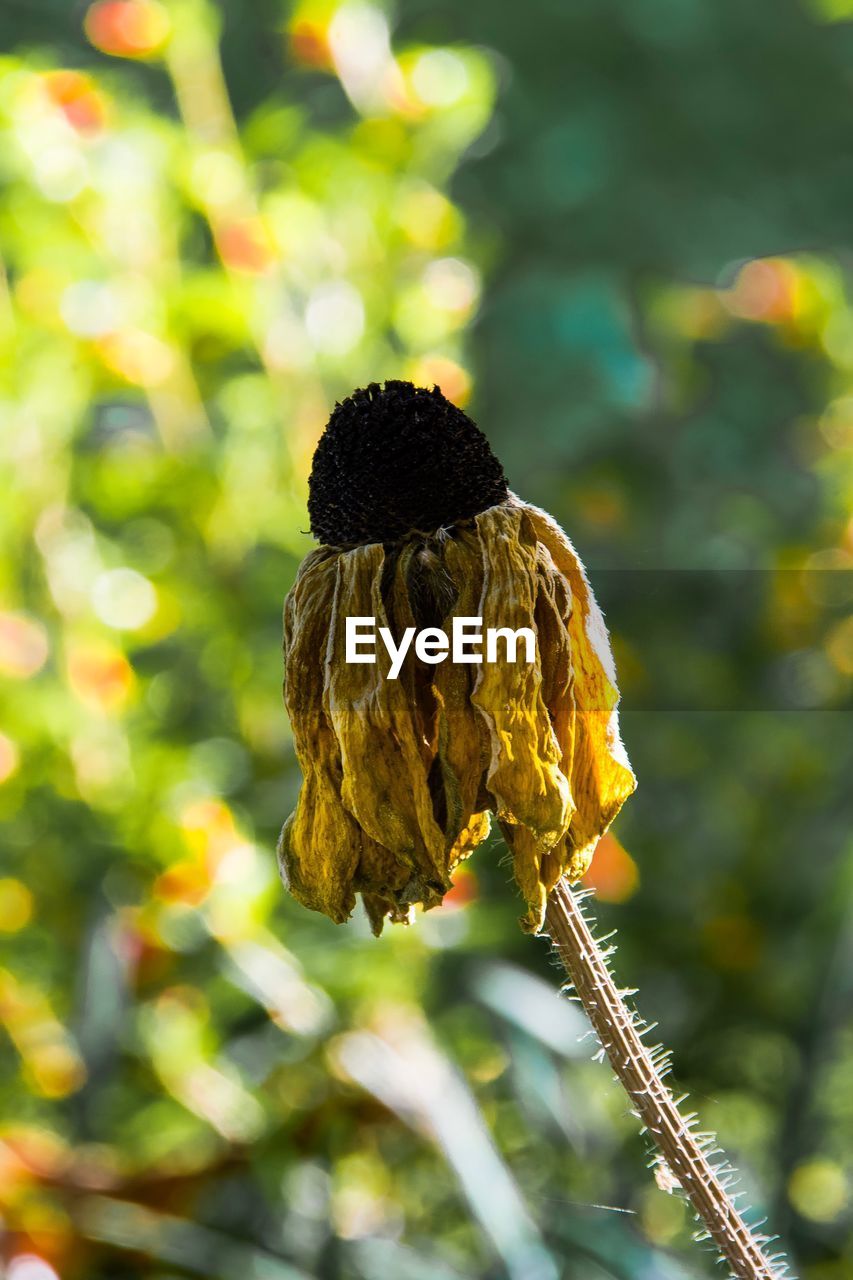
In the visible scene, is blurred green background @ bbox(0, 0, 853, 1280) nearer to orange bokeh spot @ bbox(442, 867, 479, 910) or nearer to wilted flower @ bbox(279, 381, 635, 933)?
orange bokeh spot @ bbox(442, 867, 479, 910)

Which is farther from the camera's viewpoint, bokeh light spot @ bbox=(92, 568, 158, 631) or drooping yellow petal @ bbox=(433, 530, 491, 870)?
bokeh light spot @ bbox=(92, 568, 158, 631)

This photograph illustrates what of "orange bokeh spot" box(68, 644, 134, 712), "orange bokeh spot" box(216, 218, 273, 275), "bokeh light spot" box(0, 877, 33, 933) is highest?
"orange bokeh spot" box(216, 218, 273, 275)

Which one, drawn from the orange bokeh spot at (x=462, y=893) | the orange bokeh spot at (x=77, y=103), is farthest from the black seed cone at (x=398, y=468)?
the orange bokeh spot at (x=77, y=103)

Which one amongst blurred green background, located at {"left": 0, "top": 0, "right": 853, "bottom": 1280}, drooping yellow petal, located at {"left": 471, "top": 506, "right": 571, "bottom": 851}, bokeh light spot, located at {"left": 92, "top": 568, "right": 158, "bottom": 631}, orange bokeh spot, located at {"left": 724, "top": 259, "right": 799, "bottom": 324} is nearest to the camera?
drooping yellow petal, located at {"left": 471, "top": 506, "right": 571, "bottom": 851}

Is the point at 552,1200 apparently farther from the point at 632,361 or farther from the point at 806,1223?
the point at 632,361

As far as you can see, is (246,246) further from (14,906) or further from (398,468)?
(398,468)

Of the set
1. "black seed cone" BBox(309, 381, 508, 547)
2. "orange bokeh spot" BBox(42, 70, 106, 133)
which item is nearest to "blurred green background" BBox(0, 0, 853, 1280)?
"orange bokeh spot" BBox(42, 70, 106, 133)

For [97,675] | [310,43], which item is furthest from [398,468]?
[310,43]
